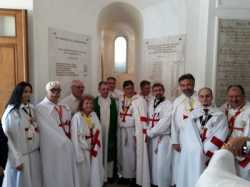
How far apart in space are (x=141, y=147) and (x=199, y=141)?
3.78 ft

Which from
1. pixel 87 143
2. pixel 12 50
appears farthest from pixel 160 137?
pixel 12 50

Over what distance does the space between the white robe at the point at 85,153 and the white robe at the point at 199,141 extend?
122 centimetres

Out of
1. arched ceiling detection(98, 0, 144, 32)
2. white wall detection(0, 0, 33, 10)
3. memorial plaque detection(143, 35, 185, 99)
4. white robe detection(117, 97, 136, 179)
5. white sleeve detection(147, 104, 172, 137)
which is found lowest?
white robe detection(117, 97, 136, 179)

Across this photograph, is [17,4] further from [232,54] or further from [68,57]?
[232,54]

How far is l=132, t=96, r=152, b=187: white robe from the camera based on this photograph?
3629 mm

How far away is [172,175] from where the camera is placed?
3.54 meters

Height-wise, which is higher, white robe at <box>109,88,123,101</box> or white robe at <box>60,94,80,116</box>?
white robe at <box>109,88,123,101</box>

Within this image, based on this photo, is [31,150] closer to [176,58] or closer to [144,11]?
[176,58]

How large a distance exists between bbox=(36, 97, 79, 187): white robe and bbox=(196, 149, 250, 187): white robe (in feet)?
7.78

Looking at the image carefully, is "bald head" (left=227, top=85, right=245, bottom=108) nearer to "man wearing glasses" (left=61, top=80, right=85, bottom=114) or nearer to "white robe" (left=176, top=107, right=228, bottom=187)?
"white robe" (left=176, top=107, right=228, bottom=187)

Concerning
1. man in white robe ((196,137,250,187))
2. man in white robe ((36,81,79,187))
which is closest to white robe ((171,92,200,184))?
man in white robe ((36,81,79,187))

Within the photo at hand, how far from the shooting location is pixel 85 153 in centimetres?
Result: 320

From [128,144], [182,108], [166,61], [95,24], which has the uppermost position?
[95,24]

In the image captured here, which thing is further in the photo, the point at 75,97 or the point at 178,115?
the point at 75,97
